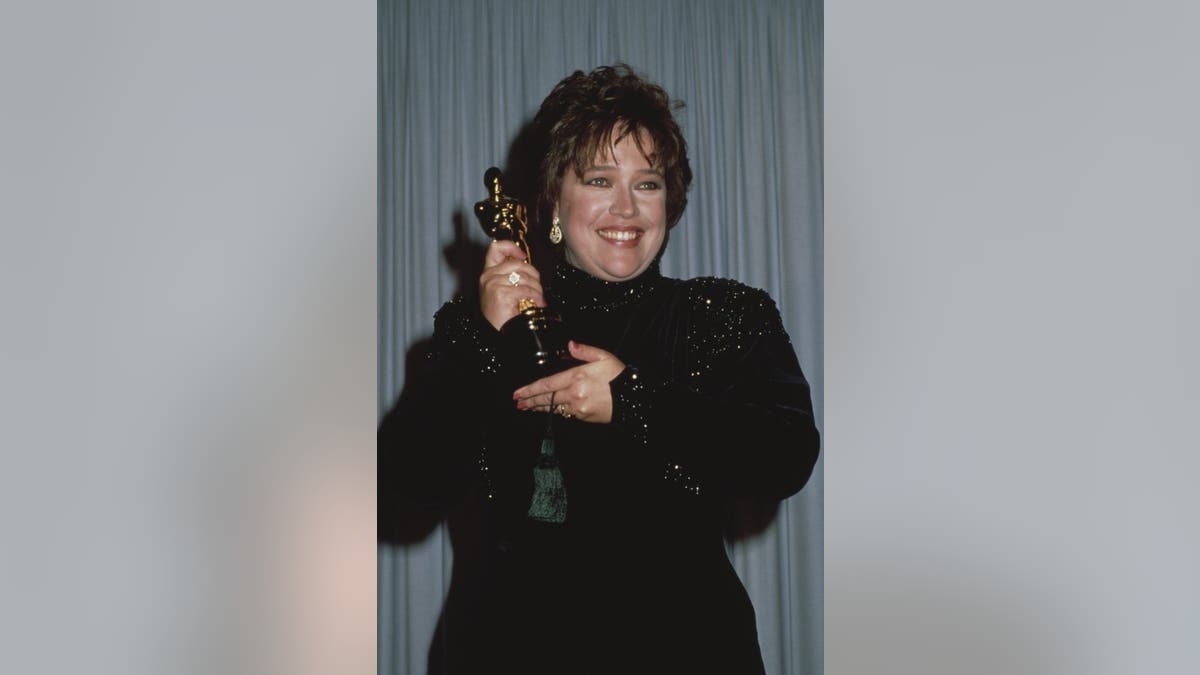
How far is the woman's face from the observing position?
139 centimetres

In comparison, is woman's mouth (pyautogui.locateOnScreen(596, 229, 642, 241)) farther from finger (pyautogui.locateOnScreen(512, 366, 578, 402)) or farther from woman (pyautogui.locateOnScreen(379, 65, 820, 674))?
finger (pyautogui.locateOnScreen(512, 366, 578, 402))

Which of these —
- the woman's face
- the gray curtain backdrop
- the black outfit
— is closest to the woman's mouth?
the woman's face

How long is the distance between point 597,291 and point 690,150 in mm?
894

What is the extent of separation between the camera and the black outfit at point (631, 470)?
122cm

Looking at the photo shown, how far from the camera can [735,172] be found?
224 cm

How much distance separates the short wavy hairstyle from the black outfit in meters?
0.18

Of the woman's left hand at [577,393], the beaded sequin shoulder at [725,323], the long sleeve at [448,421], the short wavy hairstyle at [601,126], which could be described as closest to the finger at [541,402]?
the woman's left hand at [577,393]

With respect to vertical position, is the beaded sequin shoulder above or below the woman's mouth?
below

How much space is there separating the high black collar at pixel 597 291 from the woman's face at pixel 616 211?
11 millimetres

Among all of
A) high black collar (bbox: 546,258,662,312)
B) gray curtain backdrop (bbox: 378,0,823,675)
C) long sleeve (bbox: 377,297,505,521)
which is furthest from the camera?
gray curtain backdrop (bbox: 378,0,823,675)

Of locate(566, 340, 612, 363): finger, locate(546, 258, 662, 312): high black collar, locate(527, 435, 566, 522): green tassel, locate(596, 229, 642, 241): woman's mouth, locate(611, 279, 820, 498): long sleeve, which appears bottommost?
locate(527, 435, 566, 522): green tassel
